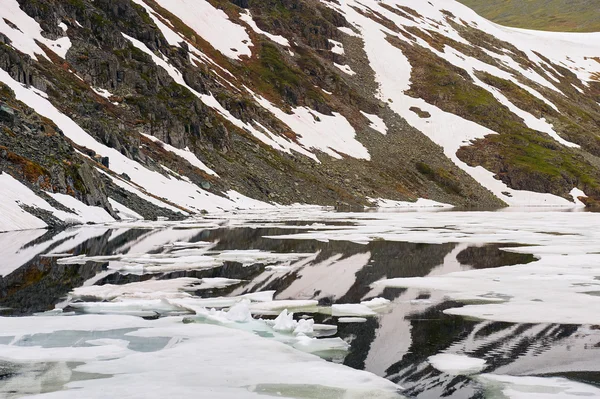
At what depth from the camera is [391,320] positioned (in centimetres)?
1395

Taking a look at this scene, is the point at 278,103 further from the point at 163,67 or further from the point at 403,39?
the point at 403,39

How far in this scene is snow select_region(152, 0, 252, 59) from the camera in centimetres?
12531

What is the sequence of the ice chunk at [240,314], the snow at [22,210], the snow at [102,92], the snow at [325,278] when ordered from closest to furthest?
the ice chunk at [240,314], the snow at [325,278], the snow at [22,210], the snow at [102,92]

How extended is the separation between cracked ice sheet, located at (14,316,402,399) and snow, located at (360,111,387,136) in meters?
115

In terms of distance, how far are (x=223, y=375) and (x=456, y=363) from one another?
4.22 metres

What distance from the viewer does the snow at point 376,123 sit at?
12364 centimetres

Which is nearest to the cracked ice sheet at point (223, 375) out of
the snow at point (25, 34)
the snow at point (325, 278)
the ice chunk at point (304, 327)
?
the ice chunk at point (304, 327)

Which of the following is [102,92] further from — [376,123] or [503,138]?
[503,138]

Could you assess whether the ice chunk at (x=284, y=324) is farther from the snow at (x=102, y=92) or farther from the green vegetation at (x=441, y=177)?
the green vegetation at (x=441, y=177)

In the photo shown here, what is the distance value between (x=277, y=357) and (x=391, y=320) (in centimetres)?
427

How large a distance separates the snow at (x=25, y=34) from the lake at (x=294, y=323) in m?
52.7

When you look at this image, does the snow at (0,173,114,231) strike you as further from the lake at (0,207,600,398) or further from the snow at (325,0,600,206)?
the snow at (325,0,600,206)

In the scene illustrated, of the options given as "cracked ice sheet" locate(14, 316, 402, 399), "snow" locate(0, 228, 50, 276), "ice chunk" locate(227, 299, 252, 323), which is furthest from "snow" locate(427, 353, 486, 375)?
"snow" locate(0, 228, 50, 276)

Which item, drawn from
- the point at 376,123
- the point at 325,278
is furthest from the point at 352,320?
the point at 376,123
